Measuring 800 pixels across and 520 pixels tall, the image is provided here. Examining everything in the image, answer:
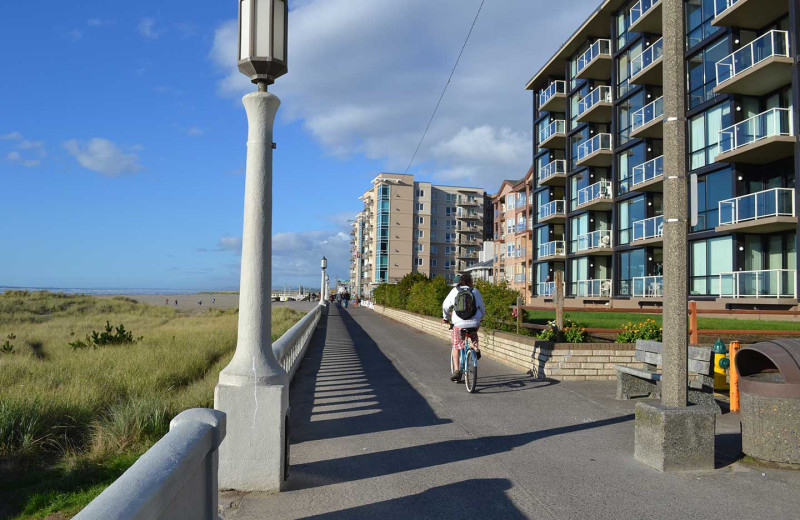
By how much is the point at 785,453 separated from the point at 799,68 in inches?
814

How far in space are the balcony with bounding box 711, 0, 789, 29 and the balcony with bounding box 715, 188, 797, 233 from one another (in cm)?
713

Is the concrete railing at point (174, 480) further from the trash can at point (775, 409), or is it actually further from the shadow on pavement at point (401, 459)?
the trash can at point (775, 409)

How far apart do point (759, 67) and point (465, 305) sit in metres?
19.3

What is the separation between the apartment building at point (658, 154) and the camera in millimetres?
23328

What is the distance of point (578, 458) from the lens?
5.88 metres

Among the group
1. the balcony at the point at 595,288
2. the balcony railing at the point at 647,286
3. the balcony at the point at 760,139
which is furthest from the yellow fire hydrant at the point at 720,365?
the balcony at the point at 595,288

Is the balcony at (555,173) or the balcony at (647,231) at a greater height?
the balcony at (555,173)

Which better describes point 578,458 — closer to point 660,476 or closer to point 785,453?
point 660,476

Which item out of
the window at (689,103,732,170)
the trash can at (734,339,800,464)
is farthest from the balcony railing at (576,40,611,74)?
the trash can at (734,339,800,464)

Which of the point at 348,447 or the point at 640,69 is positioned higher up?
the point at 640,69

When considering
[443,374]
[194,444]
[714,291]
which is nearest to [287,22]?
[194,444]

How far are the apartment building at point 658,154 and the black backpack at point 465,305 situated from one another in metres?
5.59

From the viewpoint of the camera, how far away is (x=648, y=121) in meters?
32.4

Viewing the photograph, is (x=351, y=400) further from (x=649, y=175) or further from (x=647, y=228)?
(x=649, y=175)
